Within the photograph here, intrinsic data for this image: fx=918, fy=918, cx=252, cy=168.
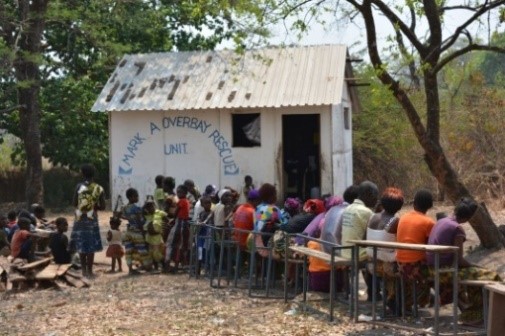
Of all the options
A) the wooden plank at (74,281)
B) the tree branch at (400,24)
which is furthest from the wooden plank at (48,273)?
the tree branch at (400,24)

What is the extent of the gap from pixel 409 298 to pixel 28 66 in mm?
15138

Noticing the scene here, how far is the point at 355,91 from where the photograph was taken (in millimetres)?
22719

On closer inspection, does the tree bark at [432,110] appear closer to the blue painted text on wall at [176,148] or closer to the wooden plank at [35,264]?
the wooden plank at [35,264]

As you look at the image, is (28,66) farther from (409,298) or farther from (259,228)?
(409,298)

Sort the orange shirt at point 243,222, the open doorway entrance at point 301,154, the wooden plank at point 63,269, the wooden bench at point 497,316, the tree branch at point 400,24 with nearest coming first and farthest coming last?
1. the wooden bench at point 497,316
2. the orange shirt at point 243,222
3. the wooden plank at point 63,269
4. the tree branch at point 400,24
5. the open doorway entrance at point 301,154

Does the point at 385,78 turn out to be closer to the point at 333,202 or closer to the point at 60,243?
the point at 333,202

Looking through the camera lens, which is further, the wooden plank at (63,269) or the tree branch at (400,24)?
the tree branch at (400,24)

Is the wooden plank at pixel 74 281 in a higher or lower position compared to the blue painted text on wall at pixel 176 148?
lower

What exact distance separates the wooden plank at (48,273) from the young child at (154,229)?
1365 mm

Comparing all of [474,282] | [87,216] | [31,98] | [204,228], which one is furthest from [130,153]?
[474,282]

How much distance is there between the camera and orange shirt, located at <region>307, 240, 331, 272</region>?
374 inches

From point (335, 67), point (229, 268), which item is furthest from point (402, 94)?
point (335, 67)

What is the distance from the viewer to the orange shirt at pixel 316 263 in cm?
949

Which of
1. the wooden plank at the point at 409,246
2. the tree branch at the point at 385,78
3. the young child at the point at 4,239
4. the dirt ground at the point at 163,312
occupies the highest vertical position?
the tree branch at the point at 385,78
